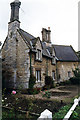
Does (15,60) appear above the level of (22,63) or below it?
above

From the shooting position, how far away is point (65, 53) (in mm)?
23734

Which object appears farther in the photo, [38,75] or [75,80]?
[75,80]

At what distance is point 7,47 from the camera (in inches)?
546

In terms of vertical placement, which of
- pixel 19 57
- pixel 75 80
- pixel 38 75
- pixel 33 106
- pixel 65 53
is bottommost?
pixel 75 80

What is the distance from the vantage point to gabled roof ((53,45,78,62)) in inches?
861

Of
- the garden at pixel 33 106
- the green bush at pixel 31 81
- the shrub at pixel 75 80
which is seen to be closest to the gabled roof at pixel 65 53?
the shrub at pixel 75 80

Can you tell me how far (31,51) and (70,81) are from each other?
12.5m

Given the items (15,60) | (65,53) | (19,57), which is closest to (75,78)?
(65,53)

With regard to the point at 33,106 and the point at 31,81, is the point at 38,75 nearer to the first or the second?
the point at 31,81

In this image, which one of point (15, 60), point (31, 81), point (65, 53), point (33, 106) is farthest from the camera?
point (65, 53)

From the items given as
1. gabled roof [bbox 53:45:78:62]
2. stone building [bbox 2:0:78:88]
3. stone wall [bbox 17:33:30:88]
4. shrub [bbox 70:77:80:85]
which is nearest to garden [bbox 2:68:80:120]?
stone wall [bbox 17:33:30:88]

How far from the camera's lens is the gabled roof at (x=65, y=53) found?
2187 cm

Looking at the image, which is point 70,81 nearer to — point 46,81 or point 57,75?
point 57,75

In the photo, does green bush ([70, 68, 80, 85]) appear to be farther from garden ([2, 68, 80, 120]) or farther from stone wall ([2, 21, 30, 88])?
stone wall ([2, 21, 30, 88])
